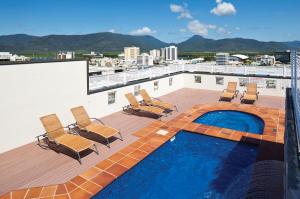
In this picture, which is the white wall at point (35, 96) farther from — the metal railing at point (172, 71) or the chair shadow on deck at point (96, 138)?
the metal railing at point (172, 71)

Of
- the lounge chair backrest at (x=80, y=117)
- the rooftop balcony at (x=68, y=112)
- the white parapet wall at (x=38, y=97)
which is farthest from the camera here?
the lounge chair backrest at (x=80, y=117)

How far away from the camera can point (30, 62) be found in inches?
297

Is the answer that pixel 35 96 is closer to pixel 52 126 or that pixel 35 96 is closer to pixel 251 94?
pixel 52 126

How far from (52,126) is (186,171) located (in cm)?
410

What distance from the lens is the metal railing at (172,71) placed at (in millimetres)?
10953

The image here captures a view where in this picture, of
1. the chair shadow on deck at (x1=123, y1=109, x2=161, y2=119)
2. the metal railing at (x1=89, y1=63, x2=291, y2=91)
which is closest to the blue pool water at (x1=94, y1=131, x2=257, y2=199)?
the chair shadow on deck at (x1=123, y1=109, x2=161, y2=119)

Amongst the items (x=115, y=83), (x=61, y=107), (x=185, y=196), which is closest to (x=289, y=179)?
(x=185, y=196)

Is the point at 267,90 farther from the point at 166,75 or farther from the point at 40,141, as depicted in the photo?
the point at 40,141

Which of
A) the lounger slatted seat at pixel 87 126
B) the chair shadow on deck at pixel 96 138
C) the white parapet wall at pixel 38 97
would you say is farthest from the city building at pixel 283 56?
the white parapet wall at pixel 38 97

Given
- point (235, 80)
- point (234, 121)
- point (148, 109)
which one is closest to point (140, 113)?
point (148, 109)

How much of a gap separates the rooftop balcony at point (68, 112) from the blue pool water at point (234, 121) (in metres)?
0.62

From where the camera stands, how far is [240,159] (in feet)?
22.9

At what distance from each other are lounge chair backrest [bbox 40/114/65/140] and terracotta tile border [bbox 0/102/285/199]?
73.4 inches

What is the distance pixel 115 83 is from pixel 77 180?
21.7ft
